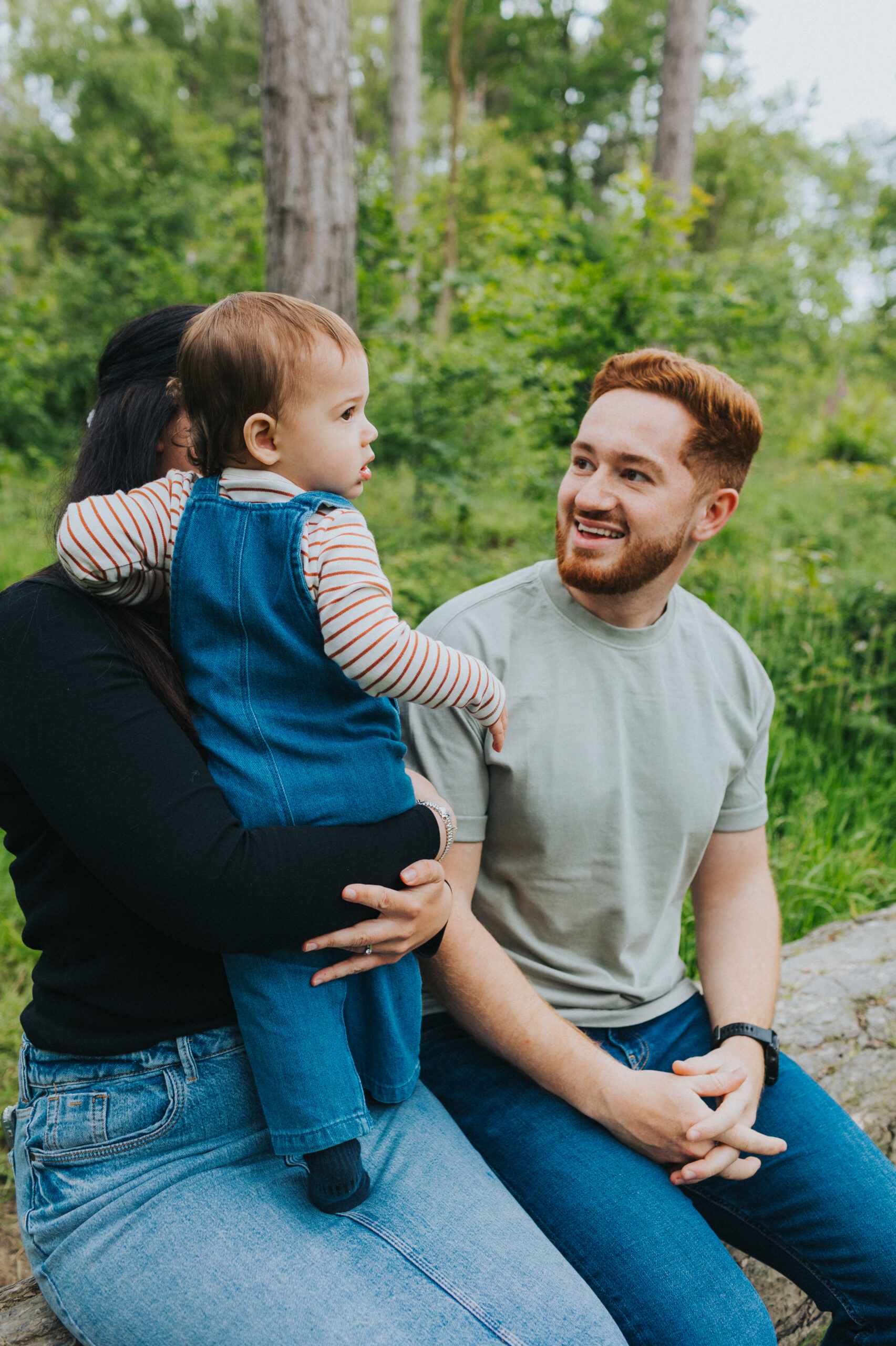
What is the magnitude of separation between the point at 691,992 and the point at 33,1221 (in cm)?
127

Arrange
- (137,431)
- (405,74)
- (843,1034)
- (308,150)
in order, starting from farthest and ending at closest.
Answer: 1. (405,74)
2. (308,150)
3. (843,1034)
4. (137,431)

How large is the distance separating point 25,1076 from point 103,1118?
16cm

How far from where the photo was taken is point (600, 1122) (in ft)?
4.88

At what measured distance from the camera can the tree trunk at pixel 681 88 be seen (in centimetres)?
754

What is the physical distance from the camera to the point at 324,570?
1150 millimetres

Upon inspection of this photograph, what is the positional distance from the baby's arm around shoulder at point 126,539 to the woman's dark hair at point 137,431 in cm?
4

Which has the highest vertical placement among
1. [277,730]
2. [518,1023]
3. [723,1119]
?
[277,730]

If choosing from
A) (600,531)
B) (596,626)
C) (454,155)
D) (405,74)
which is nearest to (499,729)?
(596,626)

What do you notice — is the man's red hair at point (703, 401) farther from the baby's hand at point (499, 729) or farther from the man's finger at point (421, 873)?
the man's finger at point (421, 873)

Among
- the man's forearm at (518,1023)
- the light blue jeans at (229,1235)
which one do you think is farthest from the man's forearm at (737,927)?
the light blue jeans at (229,1235)

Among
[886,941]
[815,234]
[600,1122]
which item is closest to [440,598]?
[886,941]

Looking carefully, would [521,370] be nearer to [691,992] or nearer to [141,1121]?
[691,992]

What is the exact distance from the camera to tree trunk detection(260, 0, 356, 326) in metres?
3.62

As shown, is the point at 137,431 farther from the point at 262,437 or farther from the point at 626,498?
the point at 626,498
